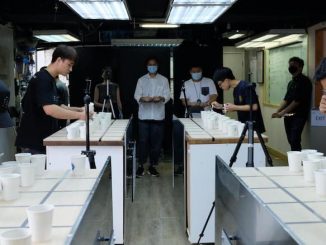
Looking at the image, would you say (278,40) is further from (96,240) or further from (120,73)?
(96,240)

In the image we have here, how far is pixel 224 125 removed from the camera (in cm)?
405

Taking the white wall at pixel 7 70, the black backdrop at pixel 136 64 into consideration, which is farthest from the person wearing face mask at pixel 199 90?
the white wall at pixel 7 70

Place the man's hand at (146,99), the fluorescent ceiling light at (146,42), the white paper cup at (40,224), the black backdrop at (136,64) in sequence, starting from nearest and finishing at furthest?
the white paper cup at (40,224) → the man's hand at (146,99) → the fluorescent ceiling light at (146,42) → the black backdrop at (136,64)

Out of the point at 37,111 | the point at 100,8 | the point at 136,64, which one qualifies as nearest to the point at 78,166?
the point at 37,111

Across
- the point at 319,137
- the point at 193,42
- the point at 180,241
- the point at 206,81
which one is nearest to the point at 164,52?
the point at 193,42

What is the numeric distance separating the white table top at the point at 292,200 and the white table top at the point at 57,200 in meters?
0.67

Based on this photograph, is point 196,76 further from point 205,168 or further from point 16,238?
point 16,238

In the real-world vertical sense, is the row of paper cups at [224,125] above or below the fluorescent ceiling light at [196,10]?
below

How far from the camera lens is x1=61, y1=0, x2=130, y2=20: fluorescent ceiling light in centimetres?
435

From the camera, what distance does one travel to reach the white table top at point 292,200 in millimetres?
1495

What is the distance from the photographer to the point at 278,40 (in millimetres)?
7348

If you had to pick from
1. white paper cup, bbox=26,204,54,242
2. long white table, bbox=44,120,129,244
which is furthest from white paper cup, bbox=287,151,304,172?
long white table, bbox=44,120,129,244

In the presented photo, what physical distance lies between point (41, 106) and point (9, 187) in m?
1.72

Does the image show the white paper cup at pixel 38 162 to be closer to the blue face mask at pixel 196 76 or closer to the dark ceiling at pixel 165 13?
the dark ceiling at pixel 165 13
